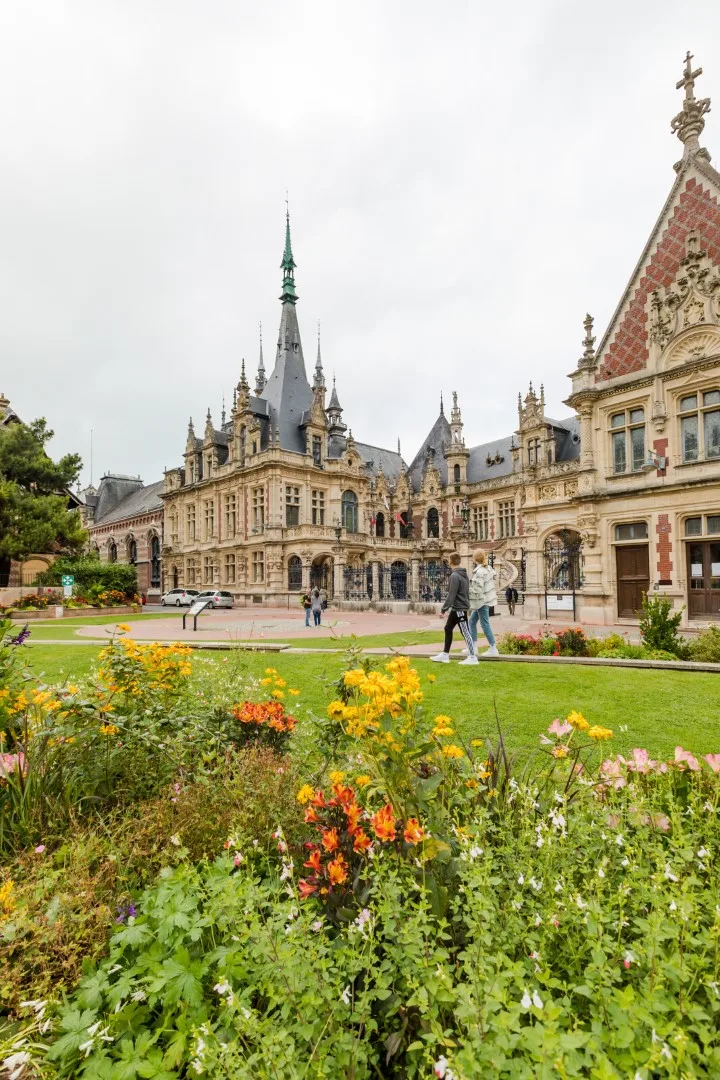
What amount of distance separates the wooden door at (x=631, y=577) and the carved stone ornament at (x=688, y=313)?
617 centimetres

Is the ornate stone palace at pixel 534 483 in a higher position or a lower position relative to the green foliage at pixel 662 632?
higher

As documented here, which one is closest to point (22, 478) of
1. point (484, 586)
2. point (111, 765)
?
point (484, 586)

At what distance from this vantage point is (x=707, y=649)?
9234mm

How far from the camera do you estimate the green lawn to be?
5141 mm

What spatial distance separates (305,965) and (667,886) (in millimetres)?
1578

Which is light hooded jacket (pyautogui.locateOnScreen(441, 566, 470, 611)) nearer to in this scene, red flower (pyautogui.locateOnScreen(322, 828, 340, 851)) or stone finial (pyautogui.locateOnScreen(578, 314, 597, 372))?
red flower (pyautogui.locateOnScreen(322, 828, 340, 851))

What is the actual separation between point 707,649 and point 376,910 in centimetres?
966

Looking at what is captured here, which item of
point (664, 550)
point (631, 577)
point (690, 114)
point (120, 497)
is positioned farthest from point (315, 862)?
point (120, 497)

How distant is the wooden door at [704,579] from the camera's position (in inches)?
597

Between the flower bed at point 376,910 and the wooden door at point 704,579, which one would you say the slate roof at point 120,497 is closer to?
the wooden door at point 704,579

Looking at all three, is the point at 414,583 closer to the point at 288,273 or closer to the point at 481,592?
the point at 481,592

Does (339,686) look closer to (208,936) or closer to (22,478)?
(208,936)

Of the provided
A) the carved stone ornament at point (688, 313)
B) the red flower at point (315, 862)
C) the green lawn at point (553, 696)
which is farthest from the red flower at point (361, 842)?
the carved stone ornament at point (688, 313)

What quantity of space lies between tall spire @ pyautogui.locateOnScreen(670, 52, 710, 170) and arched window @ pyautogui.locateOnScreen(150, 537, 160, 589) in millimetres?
54059
